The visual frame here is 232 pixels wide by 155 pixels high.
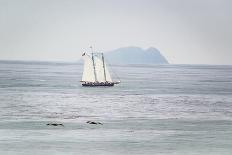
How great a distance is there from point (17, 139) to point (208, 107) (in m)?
41.3

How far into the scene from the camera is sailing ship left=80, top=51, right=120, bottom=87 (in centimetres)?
11862

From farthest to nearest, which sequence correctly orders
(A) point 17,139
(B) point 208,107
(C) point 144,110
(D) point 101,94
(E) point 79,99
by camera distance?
1. (D) point 101,94
2. (E) point 79,99
3. (B) point 208,107
4. (C) point 144,110
5. (A) point 17,139

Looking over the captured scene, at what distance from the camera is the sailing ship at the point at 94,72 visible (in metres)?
119

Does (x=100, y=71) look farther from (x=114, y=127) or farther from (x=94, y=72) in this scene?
(x=114, y=127)

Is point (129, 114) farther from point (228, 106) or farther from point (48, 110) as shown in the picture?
point (228, 106)

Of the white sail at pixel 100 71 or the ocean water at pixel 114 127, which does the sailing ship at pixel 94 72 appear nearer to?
the white sail at pixel 100 71

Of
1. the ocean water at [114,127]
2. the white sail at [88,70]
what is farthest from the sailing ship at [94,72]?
the ocean water at [114,127]

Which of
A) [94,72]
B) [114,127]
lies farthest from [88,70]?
[114,127]

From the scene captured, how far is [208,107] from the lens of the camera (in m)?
78.4

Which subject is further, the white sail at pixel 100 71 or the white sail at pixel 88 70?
the white sail at pixel 100 71

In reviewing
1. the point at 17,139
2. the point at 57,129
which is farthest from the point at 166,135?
the point at 17,139

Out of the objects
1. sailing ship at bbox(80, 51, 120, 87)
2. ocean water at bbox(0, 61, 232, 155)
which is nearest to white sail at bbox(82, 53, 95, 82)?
sailing ship at bbox(80, 51, 120, 87)

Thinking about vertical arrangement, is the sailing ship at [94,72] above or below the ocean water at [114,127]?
above

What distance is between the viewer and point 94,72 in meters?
118
